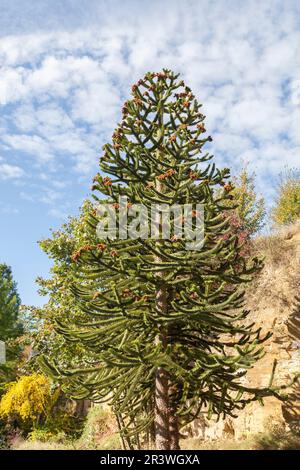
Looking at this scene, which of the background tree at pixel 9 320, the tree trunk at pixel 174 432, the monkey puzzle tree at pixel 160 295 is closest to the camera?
the monkey puzzle tree at pixel 160 295

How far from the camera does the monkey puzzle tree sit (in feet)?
21.8

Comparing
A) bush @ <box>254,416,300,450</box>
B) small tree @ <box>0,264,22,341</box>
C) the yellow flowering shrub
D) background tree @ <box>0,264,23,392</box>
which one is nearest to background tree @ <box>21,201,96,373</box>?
the yellow flowering shrub

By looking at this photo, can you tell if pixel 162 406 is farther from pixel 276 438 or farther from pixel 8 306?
pixel 8 306

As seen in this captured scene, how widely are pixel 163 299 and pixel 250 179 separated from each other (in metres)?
19.1

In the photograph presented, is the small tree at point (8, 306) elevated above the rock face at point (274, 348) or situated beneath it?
elevated above

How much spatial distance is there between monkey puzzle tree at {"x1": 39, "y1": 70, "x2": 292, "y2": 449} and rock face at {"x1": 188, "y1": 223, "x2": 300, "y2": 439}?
13.3 ft

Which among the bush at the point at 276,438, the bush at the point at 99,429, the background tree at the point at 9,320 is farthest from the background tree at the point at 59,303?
the background tree at the point at 9,320

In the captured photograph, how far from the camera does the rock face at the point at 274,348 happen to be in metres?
11.4

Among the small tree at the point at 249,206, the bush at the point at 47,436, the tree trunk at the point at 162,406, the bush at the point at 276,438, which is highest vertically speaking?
the small tree at the point at 249,206

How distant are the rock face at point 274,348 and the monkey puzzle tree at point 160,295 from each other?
4.06 m

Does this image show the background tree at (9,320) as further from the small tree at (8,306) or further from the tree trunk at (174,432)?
the tree trunk at (174,432)

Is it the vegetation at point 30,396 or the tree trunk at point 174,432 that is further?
the vegetation at point 30,396
